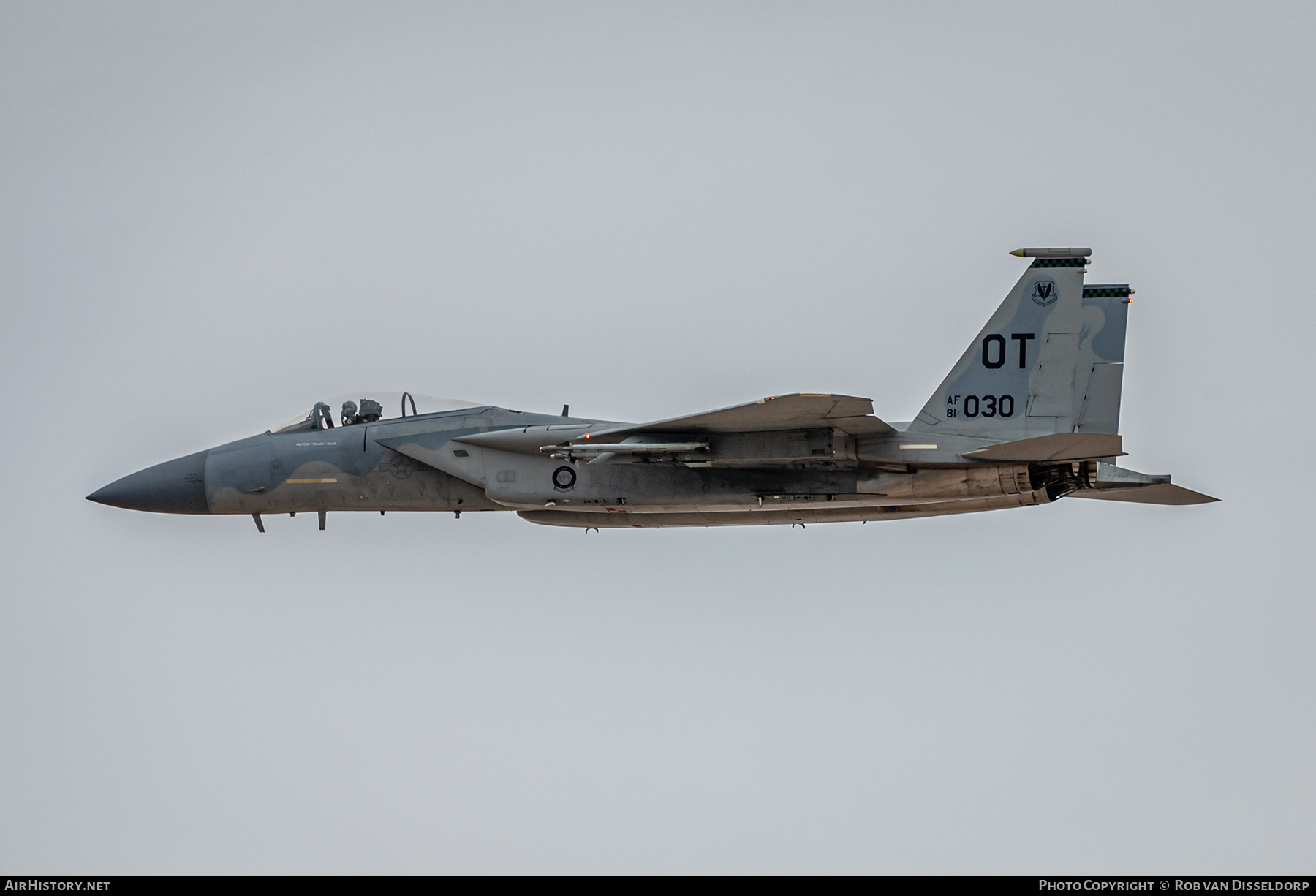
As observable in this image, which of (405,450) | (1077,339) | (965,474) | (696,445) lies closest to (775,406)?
(696,445)

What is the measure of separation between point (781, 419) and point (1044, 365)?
10.5 feet

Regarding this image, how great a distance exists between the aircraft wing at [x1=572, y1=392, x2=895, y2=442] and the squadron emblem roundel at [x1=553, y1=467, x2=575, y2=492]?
0.77m

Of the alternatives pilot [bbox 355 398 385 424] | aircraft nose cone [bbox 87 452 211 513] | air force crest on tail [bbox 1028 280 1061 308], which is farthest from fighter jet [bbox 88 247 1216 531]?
aircraft nose cone [bbox 87 452 211 513]

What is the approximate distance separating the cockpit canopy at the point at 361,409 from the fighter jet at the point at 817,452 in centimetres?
13

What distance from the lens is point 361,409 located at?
18.3m

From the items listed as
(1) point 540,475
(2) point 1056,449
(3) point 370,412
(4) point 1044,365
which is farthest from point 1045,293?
(3) point 370,412

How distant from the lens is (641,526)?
1756 cm

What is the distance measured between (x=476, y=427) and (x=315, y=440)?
2181mm

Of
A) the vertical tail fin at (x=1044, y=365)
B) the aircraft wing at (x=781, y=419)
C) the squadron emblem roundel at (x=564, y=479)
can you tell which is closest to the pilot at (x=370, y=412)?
the squadron emblem roundel at (x=564, y=479)

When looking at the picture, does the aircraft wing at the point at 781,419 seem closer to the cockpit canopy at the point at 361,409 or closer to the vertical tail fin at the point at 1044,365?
the vertical tail fin at the point at 1044,365

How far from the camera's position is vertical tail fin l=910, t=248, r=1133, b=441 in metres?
16.1
